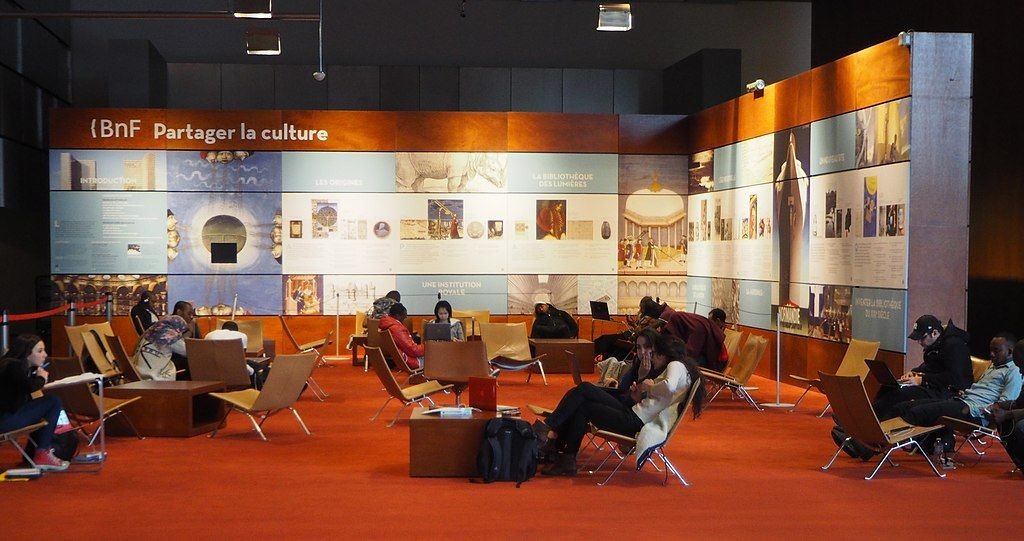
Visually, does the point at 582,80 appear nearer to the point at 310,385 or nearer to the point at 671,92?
the point at 671,92

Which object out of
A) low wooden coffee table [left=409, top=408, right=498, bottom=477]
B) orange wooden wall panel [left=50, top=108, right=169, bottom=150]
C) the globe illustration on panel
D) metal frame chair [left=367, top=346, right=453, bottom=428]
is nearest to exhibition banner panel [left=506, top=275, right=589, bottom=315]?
the globe illustration on panel

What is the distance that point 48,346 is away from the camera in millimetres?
17250

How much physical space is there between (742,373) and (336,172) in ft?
26.5

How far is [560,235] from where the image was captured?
17.3 m

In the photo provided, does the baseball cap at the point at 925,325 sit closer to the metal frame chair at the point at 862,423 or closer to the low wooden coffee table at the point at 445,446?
the metal frame chair at the point at 862,423

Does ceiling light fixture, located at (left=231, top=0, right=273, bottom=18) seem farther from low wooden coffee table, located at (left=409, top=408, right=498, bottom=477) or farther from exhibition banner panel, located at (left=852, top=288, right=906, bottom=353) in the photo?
exhibition banner panel, located at (left=852, top=288, right=906, bottom=353)

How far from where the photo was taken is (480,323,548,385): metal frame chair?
13.5 metres

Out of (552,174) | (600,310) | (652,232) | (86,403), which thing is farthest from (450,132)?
(86,403)

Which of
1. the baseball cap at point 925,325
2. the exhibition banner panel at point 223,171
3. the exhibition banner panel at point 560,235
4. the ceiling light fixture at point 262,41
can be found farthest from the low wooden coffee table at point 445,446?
the exhibition banner panel at point 223,171

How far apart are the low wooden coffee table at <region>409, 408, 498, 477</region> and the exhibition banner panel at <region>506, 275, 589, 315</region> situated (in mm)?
9976

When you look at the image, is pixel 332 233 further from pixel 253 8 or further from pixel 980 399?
pixel 980 399

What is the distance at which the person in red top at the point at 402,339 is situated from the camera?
38.4ft

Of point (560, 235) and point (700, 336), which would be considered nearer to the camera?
Result: point (700, 336)

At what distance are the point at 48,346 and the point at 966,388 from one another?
14.3 m
